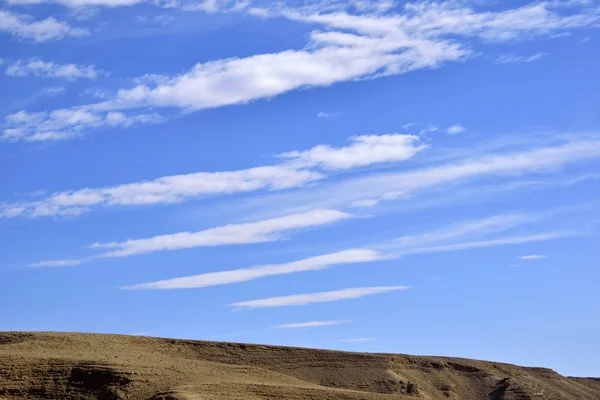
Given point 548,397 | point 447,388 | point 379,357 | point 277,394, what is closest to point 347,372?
point 379,357

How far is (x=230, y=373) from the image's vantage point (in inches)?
2190

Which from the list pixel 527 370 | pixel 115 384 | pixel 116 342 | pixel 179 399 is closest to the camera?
pixel 179 399

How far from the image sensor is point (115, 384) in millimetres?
49469

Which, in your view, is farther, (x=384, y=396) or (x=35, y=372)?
(x=384, y=396)

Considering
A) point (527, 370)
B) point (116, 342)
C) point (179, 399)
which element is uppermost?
point (527, 370)

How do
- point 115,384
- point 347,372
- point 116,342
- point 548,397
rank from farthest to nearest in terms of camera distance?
point 548,397 < point 347,372 < point 116,342 < point 115,384

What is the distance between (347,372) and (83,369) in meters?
19.3

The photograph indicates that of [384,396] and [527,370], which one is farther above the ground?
[527,370]

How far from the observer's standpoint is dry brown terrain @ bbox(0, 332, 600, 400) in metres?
49.5

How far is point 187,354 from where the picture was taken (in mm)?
59156

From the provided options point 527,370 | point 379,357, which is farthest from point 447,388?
point 527,370

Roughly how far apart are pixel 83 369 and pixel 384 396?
1737 cm

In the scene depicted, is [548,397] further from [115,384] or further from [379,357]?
[115,384]

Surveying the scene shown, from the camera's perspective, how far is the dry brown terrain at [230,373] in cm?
4947
